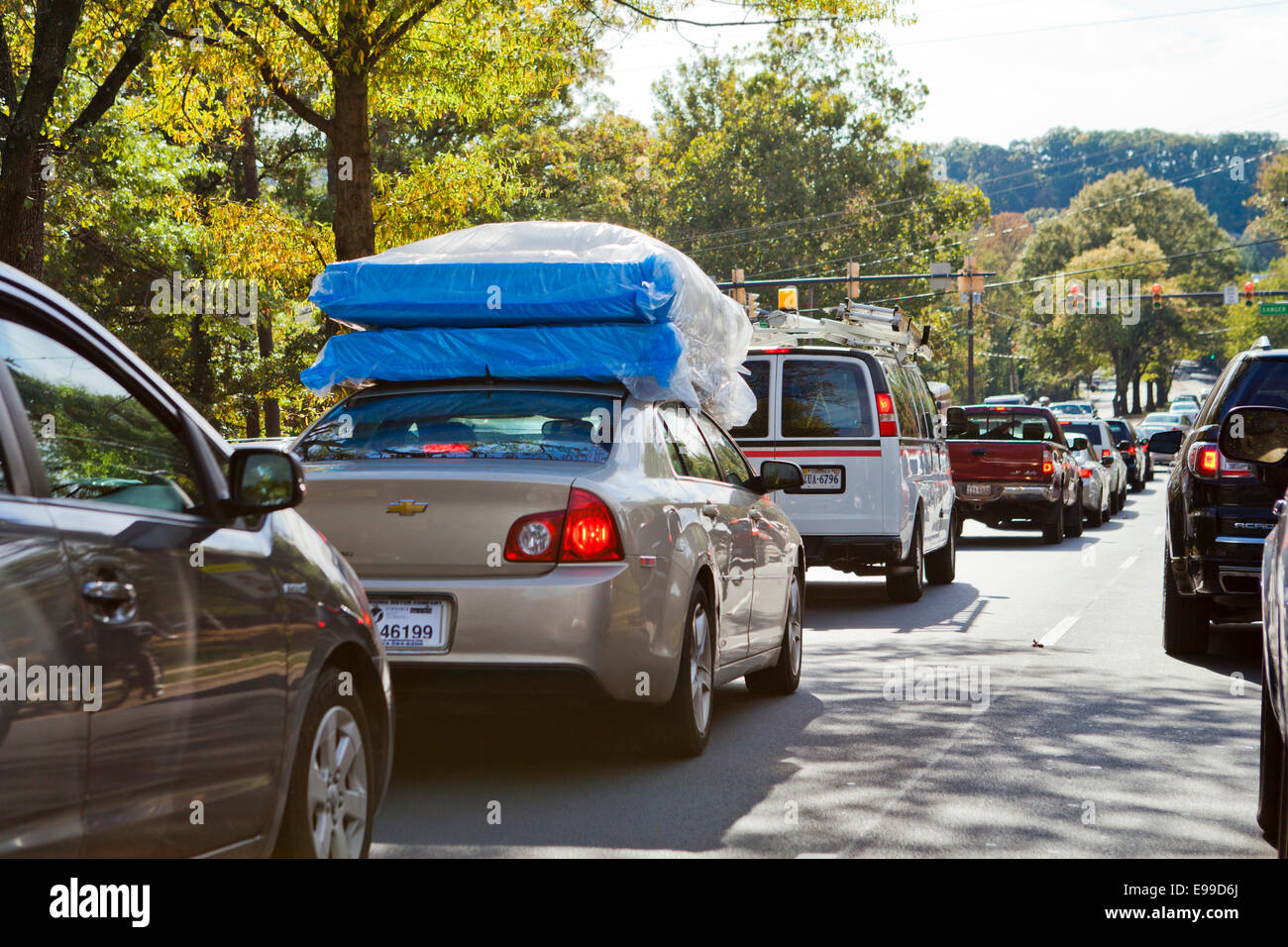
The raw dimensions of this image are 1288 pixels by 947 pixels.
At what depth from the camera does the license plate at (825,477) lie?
14.0 meters

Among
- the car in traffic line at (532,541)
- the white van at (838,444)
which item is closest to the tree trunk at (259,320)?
the white van at (838,444)

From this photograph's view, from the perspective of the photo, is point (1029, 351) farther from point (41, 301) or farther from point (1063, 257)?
point (41, 301)

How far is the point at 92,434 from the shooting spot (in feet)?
12.2

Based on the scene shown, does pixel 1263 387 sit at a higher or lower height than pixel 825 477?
higher

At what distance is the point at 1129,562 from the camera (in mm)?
19625

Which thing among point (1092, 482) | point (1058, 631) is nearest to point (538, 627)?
point (1058, 631)

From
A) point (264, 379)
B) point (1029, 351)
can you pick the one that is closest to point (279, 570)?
point (264, 379)

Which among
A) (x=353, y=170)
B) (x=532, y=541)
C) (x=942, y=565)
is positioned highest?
(x=353, y=170)

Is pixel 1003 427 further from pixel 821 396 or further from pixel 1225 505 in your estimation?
pixel 1225 505

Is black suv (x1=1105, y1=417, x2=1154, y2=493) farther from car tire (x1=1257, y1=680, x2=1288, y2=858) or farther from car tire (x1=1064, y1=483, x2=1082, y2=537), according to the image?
car tire (x1=1257, y1=680, x2=1288, y2=858)

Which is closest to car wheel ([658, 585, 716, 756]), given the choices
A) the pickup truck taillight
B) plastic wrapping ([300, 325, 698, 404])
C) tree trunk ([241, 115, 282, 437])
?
plastic wrapping ([300, 325, 698, 404])

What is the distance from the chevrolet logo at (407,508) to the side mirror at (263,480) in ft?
8.06

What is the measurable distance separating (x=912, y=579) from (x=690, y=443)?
715cm

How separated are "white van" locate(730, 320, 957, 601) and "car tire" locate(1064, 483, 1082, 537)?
33.7 feet
